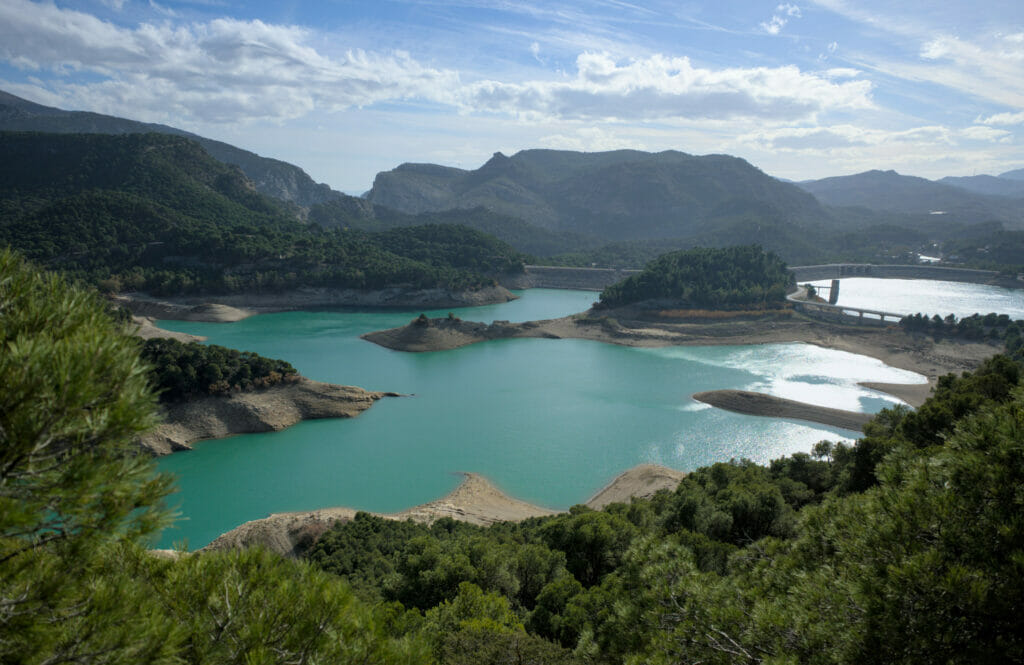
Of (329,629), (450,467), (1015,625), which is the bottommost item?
(450,467)

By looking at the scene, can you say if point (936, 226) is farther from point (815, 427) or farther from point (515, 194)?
point (815, 427)

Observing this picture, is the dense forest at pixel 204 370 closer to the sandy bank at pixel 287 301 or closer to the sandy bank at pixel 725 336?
the sandy bank at pixel 725 336

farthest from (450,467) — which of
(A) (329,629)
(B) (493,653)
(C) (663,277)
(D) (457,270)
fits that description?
(D) (457,270)

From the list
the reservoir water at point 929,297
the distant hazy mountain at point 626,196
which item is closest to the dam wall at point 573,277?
the reservoir water at point 929,297

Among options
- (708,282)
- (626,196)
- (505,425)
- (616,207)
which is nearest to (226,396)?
(505,425)

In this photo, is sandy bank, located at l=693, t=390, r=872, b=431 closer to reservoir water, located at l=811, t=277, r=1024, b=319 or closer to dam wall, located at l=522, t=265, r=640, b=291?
reservoir water, located at l=811, t=277, r=1024, b=319

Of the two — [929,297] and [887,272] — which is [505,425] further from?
[887,272]
